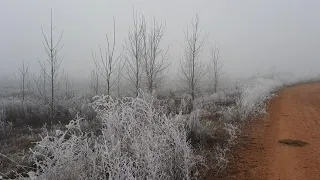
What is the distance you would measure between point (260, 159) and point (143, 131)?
2.49m

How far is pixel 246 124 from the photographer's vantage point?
10602 millimetres

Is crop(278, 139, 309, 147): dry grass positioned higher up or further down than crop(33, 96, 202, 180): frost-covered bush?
further down

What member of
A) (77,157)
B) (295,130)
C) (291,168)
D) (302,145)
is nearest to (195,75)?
(295,130)

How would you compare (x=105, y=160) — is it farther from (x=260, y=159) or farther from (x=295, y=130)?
(x=295, y=130)

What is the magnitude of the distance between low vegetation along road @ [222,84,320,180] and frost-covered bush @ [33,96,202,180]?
3.35 feet

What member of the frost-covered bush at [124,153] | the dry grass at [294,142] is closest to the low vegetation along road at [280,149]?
the dry grass at [294,142]

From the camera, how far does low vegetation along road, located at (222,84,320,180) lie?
620 cm

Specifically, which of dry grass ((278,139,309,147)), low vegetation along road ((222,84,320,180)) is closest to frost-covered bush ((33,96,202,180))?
low vegetation along road ((222,84,320,180))

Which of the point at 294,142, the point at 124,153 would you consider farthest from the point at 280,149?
the point at 124,153

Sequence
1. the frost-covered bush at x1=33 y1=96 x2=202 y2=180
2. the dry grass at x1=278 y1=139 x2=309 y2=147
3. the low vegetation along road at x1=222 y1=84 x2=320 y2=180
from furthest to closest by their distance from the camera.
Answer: the dry grass at x1=278 y1=139 x2=309 y2=147, the low vegetation along road at x1=222 y1=84 x2=320 y2=180, the frost-covered bush at x1=33 y1=96 x2=202 y2=180

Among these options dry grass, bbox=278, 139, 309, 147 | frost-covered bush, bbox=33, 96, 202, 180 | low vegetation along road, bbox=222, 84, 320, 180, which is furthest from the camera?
dry grass, bbox=278, 139, 309, 147

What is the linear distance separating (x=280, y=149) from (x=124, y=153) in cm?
374

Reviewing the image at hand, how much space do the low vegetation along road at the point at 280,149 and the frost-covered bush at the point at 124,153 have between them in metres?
1.02

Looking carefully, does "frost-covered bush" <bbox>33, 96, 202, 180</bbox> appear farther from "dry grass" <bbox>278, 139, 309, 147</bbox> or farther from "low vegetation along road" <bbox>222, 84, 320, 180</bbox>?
"dry grass" <bbox>278, 139, 309, 147</bbox>
